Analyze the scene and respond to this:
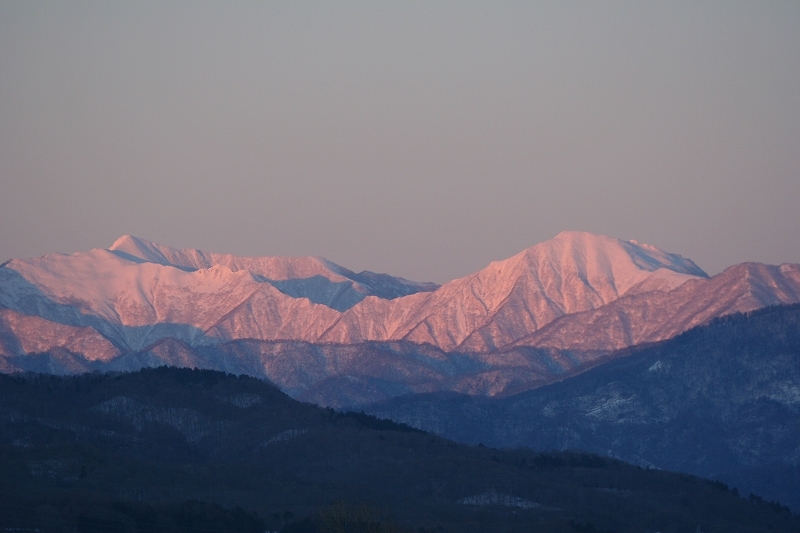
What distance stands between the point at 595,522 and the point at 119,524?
70928 millimetres

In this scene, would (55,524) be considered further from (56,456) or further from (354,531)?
(56,456)

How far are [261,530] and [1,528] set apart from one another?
1424 inches

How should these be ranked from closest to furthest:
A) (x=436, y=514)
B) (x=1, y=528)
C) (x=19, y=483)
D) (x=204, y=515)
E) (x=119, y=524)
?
(x=1, y=528) → (x=119, y=524) → (x=204, y=515) → (x=19, y=483) → (x=436, y=514)

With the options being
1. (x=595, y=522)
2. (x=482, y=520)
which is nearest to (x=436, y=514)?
(x=482, y=520)

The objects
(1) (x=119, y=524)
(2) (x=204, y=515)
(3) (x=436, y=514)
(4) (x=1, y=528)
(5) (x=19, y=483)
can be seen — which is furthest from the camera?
(3) (x=436, y=514)

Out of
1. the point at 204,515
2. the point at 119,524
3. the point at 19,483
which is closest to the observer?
the point at 119,524

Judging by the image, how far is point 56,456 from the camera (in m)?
198

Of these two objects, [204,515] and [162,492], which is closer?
[204,515]

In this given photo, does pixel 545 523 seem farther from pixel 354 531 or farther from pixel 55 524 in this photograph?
pixel 55 524

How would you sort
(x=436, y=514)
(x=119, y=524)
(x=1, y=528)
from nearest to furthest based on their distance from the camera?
1. (x=1, y=528)
2. (x=119, y=524)
3. (x=436, y=514)

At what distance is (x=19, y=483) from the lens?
181125 mm

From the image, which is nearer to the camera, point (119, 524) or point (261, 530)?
point (119, 524)

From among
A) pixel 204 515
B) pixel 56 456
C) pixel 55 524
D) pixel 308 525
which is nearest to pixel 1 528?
pixel 55 524

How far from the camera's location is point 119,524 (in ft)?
510
